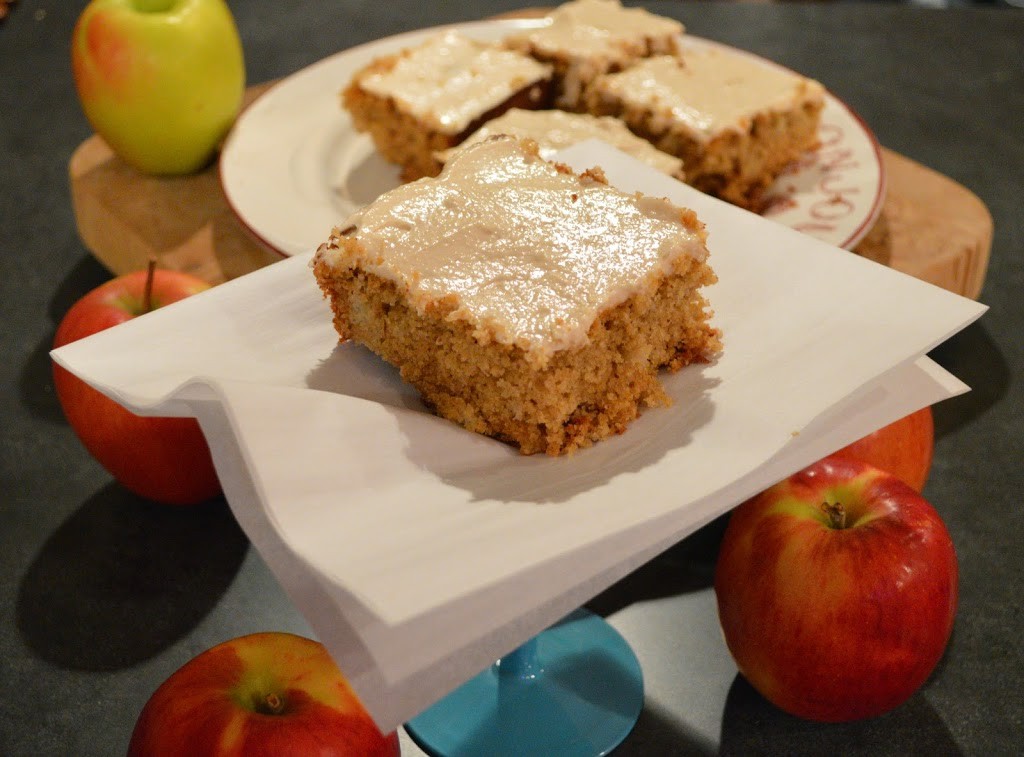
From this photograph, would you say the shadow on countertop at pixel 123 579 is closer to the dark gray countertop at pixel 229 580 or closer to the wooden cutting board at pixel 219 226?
the dark gray countertop at pixel 229 580

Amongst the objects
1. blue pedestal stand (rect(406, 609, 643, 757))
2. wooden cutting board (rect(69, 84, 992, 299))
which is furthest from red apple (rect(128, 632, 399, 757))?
wooden cutting board (rect(69, 84, 992, 299))

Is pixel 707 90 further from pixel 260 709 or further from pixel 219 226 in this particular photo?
pixel 260 709

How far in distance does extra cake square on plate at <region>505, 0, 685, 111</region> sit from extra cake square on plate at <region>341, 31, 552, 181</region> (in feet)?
0.10

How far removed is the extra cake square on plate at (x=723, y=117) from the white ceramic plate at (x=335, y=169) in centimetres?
5

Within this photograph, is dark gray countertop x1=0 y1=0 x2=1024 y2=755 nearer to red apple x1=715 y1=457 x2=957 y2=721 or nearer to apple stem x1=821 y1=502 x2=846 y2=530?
red apple x1=715 y1=457 x2=957 y2=721

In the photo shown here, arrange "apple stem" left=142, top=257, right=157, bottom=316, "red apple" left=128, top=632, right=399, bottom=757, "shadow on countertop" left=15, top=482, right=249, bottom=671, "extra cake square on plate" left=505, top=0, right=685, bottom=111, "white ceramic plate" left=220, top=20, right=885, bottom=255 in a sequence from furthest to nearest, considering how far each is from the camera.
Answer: "extra cake square on plate" left=505, top=0, right=685, bottom=111 < "white ceramic plate" left=220, top=20, right=885, bottom=255 < "apple stem" left=142, top=257, right=157, bottom=316 < "shadow on countertop" left=15, top=482, right=249, bottom=671 < "red apple" left=128, top=632, right=399, bottom=757

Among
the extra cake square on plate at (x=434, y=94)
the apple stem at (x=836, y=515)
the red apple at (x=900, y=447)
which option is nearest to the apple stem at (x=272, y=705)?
the apple stem at (x=836, y=515)

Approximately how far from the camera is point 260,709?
0.89 metres

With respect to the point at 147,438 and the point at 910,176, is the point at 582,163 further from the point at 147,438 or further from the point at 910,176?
the point at 910,176

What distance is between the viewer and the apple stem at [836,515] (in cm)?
100

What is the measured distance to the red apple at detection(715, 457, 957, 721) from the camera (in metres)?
0.95

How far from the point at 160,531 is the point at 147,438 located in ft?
0.43

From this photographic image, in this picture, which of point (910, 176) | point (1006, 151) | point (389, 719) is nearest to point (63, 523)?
point (389, 719)

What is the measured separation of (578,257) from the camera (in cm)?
93
